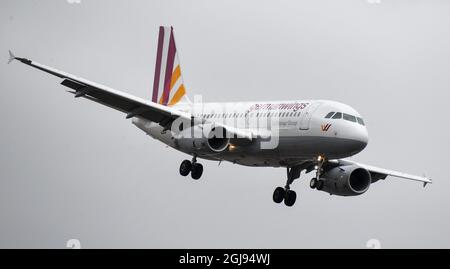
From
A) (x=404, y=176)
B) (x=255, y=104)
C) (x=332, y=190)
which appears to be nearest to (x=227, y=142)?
(x=255, y=104)

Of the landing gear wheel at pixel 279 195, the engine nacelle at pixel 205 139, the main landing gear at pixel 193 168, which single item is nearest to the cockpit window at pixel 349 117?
the engine nacelle at pixel 205 139

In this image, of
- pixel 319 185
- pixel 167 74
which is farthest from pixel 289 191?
pixel 167 74

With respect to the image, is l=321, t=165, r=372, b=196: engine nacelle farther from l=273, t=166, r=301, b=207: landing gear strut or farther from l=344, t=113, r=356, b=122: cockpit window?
l=344, t=113, r=356, b=122: cockpit window

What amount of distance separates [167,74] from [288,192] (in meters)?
14.1

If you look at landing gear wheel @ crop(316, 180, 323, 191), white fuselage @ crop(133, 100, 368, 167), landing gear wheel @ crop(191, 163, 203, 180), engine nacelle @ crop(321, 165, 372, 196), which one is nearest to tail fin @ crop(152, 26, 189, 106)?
white fuselage @ crop(133, 100, 368, 167)

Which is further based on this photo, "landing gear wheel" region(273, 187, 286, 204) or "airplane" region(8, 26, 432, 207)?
"landing gear wheel" region(273, 187, 286, 204)

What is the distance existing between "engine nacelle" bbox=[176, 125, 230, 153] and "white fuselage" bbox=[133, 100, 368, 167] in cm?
59

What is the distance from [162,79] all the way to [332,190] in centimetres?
1615

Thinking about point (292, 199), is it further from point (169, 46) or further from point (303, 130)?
point (169, 46)

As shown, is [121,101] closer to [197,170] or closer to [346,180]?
[197,170]

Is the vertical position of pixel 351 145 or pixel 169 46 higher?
pixel 169 46

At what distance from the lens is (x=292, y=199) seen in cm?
7481

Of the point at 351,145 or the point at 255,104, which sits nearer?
the point at 351,145

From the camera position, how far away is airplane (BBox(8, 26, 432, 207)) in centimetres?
6725
